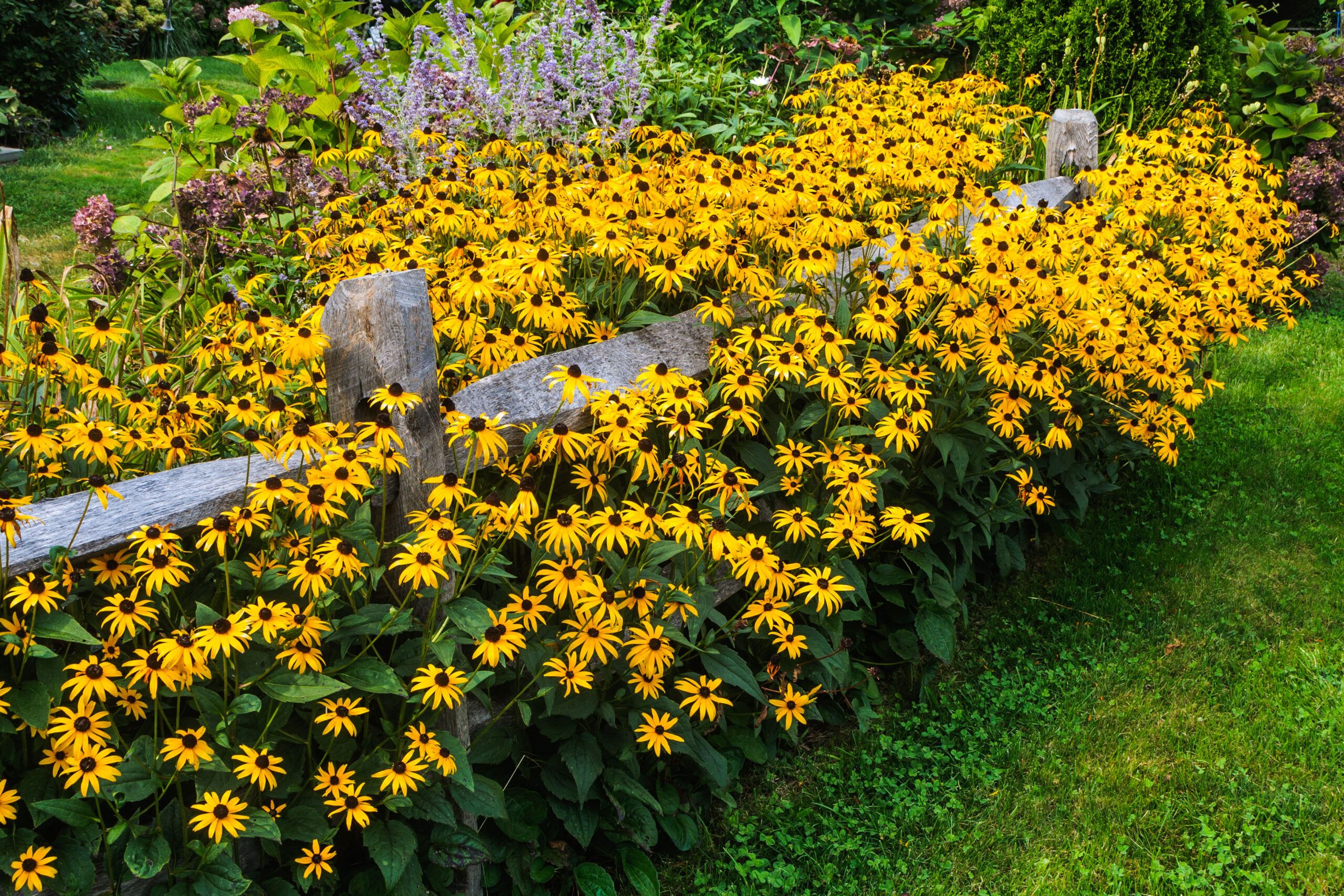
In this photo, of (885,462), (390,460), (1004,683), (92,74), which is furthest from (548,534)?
(92,74)

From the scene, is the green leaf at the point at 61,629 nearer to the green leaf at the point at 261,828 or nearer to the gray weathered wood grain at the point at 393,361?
the green leaf at the point at 261,828

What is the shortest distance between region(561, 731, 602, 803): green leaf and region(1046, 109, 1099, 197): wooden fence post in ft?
13.0

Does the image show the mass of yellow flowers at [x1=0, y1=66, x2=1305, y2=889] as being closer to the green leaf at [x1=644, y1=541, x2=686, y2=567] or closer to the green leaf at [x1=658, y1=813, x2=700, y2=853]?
the green leaf at [x1=644, y1=541, x2=686, y2=567]

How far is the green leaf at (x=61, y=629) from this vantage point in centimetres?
188

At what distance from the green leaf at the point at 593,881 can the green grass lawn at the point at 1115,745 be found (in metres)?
0.20

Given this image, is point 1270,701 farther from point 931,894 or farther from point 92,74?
point 92,74

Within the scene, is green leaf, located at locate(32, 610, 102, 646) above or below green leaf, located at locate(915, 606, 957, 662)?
above

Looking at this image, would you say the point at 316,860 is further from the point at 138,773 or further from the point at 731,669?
the point at 731,669

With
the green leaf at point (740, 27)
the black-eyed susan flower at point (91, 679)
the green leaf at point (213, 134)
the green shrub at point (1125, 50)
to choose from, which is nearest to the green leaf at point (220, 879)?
the black-eyed susan flower at point (91, 679)

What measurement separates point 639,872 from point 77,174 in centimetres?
739

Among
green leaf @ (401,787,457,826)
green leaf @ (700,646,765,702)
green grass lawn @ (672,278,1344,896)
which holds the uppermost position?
green leaf @ (700,646,765,702)

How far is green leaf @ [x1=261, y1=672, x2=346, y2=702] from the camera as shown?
1968 mm

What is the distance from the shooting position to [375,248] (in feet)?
11.2

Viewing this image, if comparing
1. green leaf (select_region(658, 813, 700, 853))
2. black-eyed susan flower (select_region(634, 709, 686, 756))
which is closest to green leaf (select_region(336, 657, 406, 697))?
black-eyed susan flower (select_region(634, 709, 686, 756))
